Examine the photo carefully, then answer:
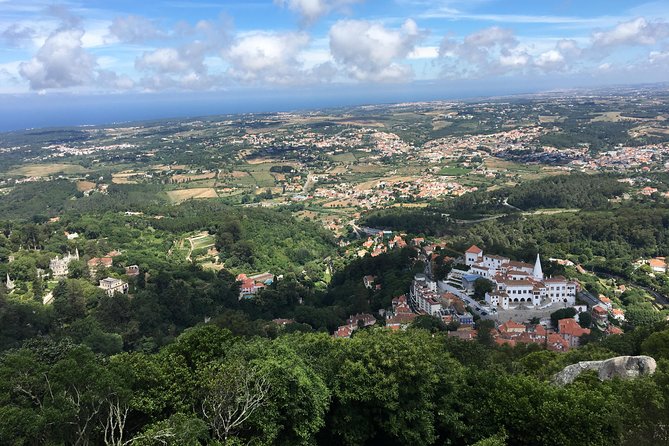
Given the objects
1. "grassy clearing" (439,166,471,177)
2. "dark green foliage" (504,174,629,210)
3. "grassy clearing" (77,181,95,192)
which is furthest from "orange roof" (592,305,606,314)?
"grassy clearing" (77,181,95,192)

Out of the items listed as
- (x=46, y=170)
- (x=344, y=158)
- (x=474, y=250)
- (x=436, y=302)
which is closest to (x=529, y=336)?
(x=436, y=302)

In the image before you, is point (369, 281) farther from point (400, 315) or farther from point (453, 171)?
point (453, 171)

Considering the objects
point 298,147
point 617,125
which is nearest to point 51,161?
point 298,147

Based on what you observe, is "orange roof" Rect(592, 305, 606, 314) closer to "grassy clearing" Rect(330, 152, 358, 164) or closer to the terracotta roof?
the terracotta roof

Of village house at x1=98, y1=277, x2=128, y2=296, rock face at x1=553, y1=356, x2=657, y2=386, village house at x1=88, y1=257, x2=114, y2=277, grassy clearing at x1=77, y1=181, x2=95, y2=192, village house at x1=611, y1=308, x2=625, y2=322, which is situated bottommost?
village house at x1=611, y1=308, x2=625, y2=322

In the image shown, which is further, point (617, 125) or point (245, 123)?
point (245, 123)

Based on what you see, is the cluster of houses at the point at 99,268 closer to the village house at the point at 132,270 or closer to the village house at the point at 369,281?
the village house at the point at 132,270

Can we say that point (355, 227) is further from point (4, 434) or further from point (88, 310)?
point (4, 434)
